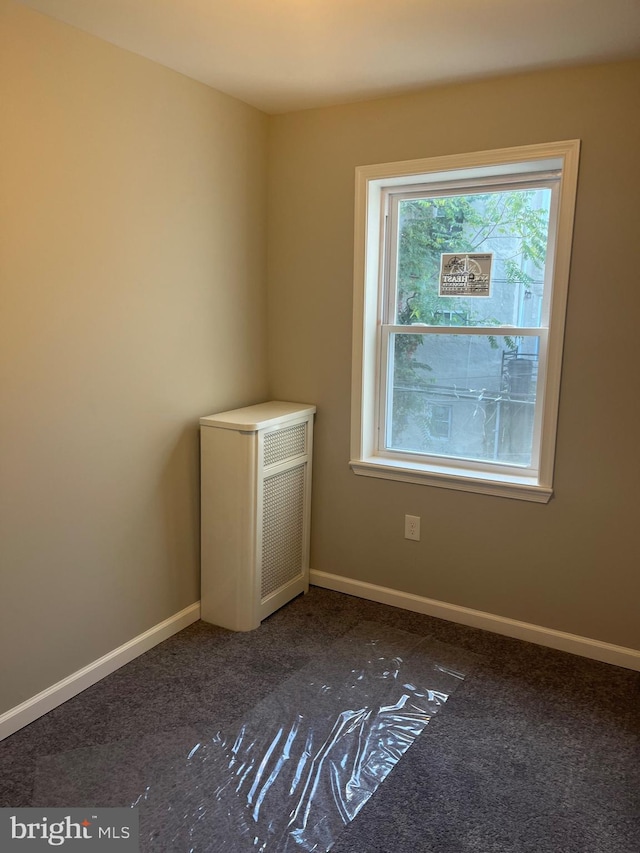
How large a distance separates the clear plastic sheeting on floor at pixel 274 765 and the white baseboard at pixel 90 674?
230 mm

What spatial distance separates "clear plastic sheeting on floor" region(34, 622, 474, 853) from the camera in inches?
71.3

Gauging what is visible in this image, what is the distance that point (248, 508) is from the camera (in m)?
2.77

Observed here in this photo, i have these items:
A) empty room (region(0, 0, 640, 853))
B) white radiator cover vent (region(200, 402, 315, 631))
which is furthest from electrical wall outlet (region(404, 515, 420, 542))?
white radiator cover vent (region(200, 402, 315, 631))

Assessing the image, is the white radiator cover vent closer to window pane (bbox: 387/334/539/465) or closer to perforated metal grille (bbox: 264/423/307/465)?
perforated metal grille (bbox: 264/423/307/465)

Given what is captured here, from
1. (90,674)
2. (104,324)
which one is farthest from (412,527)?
(104,324)

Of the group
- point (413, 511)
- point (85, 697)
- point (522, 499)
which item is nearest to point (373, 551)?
point (413, 511)

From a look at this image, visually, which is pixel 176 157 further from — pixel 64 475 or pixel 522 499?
pixel 522 499

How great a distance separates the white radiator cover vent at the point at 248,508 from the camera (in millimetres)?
2754

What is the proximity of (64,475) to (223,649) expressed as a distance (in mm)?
1027

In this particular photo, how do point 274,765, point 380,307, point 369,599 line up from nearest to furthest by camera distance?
point 274,765 < point 380,307 < point 369,599

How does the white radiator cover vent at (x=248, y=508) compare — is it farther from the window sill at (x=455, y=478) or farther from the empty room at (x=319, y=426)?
the window sill at (x=455, y=478)

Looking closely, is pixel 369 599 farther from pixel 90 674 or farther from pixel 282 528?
pixel 90 674

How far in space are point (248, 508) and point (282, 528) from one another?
33 cm

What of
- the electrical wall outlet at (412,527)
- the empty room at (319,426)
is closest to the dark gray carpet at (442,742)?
the empty room at (319,426)
